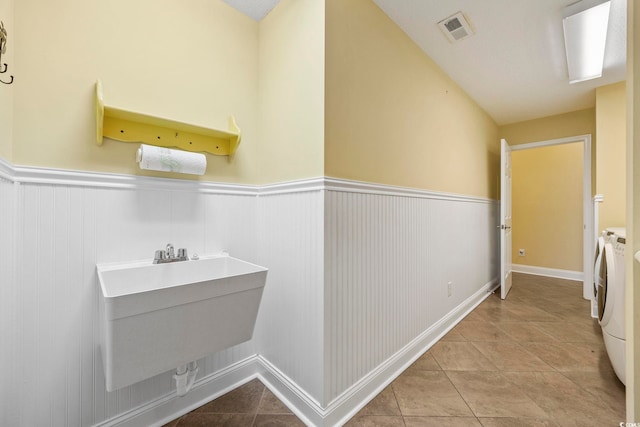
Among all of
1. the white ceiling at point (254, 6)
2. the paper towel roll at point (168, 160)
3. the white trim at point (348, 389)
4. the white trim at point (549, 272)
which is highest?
the white ceiling at point (254, 6)

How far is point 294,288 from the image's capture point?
1434 mm

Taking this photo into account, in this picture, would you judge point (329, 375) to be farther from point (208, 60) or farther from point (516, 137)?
point (516, 137)

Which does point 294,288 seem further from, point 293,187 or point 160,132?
point 160,132

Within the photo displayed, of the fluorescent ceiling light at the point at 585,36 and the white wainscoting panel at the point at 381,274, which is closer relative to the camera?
the white wainscoting panel at the point at 381,274

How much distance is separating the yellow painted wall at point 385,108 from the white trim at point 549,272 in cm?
293

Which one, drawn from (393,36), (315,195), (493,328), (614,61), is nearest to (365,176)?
(315,195)

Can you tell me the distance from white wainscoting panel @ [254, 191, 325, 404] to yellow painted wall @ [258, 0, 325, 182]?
7.8 inches

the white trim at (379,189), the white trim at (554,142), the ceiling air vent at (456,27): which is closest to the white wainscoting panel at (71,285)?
the white trim at (379,189)

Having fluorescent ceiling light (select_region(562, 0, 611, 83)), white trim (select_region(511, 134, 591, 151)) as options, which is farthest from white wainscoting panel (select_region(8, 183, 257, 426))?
white trim (select_region(511, 134, 591, 151))

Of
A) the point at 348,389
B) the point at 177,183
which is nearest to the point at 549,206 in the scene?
the point at 348,389

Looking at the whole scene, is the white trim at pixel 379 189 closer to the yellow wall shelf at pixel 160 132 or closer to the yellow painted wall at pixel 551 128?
the yellow wall shelf at pixel 160 132

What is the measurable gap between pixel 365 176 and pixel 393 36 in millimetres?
1016

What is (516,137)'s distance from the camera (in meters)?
3.61

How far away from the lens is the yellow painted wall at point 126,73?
1.03 metres
